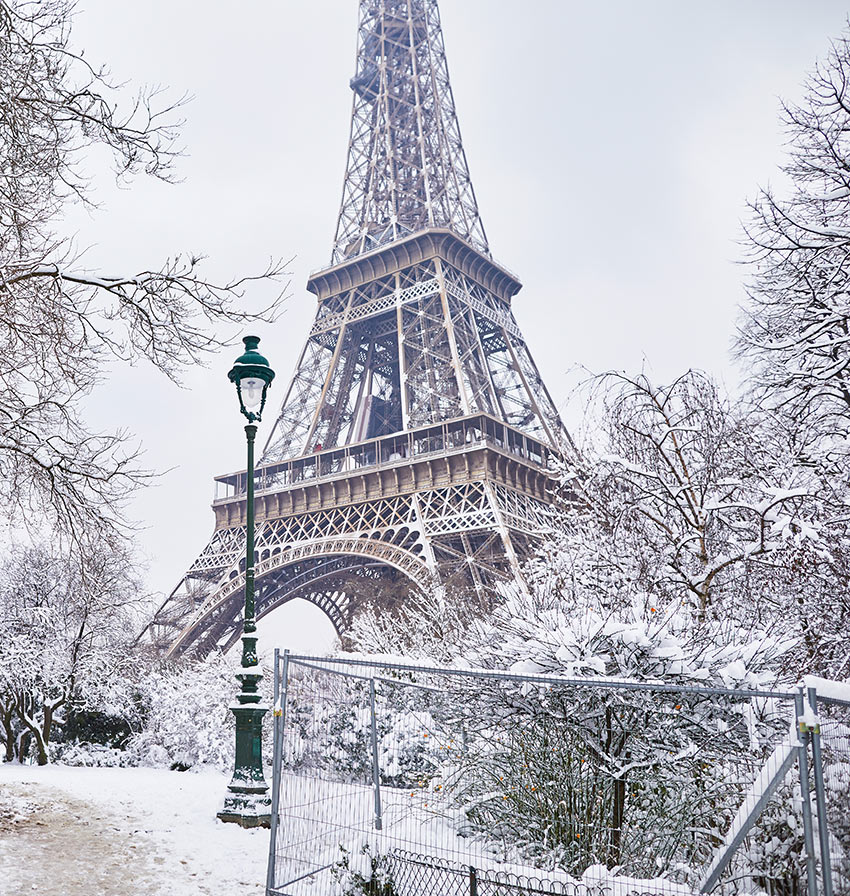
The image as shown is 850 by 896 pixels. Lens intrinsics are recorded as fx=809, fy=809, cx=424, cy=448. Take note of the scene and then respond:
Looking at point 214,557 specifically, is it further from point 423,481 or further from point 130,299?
point 130,299

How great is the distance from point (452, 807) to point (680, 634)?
214 centimetres

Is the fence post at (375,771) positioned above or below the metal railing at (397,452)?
below

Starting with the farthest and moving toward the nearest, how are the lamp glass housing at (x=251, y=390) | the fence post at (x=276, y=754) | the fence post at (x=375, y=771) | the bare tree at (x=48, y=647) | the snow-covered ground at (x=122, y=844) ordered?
the bare tree at (x=48, y=647), the lamp glass housing at (x=251, y=390), the fence post at (x=375, y=771), the snow-covered ground at (x=122, y=844), the fence post at (x=276, y=754)

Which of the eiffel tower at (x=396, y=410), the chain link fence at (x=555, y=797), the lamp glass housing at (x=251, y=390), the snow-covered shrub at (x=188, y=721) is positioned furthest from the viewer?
the eiffel tower at (x=396, y=410)

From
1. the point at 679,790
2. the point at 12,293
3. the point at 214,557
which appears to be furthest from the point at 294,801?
the point at 214,557

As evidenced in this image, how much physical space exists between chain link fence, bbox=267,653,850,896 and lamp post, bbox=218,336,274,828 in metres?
2.55

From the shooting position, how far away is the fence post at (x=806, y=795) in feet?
12.8

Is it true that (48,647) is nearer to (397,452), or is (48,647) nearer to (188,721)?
(188,721)

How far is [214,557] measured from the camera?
33.8m

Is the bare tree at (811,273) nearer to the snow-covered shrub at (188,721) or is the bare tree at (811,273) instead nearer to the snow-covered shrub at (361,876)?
the snow-covered shrub at (361,876)

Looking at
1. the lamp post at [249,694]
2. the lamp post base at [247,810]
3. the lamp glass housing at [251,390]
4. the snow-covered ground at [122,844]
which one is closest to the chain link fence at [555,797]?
the snow-covered ground at [122,844]

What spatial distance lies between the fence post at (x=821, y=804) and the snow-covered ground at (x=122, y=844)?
403cm

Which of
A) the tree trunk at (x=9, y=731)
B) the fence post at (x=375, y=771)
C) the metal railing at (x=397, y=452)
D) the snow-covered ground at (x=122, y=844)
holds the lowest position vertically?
the tree trunk at (x=9, y=731)

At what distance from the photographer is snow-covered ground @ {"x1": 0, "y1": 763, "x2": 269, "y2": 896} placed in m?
6.03
